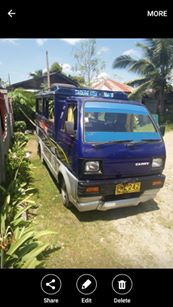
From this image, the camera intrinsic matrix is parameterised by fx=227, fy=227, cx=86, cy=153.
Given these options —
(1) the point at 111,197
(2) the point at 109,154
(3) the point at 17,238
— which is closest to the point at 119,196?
(1) the point at 111,197

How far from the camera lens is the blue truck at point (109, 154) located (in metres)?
3.57

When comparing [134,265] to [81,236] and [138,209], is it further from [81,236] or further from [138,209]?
[138,209]

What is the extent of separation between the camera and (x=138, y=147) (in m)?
3.78

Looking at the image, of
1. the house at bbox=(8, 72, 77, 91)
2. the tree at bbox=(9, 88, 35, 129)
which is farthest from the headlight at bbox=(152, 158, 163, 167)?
the house at bbox=(8, 72, 77, 91)

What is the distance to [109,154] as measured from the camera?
3.56 m

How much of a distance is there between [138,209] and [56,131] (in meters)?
2.38

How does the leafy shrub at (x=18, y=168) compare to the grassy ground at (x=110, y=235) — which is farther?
the leafy shrub at (x=18, y=168)
